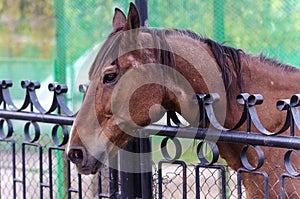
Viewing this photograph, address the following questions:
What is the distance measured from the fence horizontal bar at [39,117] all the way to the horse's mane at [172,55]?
53 centimetres

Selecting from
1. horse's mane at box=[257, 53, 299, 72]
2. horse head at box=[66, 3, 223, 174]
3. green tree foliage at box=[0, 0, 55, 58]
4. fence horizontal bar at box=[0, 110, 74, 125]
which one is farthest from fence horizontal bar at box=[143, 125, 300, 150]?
green tree foliage at box=[0, 0, 55, 58]

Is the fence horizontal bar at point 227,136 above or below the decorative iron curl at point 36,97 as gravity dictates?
below

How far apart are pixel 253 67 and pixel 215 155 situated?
0.89m

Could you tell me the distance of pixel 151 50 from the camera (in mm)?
3361

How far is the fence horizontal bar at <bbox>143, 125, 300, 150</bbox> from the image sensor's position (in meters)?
2.72

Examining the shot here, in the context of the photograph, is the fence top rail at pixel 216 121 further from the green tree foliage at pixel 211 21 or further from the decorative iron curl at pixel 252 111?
the green tree foliage at pixel 211 21

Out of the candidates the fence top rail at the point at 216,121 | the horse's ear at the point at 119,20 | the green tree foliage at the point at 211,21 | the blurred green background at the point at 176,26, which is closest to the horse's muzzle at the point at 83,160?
the fence top rail at the point at 216,121

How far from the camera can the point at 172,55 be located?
3.41m

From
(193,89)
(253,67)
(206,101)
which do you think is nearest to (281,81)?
(253,67)

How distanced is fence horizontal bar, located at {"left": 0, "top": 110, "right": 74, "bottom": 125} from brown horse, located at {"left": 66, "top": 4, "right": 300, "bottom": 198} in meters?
0.55

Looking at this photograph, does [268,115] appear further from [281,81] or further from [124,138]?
[124,138]

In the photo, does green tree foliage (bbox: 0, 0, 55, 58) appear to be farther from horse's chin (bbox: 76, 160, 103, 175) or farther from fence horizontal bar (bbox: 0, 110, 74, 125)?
horse's chin (bbox: 76, 160, 103, 175)

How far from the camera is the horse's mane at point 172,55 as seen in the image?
131 inches

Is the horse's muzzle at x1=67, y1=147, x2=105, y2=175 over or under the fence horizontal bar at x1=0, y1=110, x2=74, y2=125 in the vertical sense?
under
